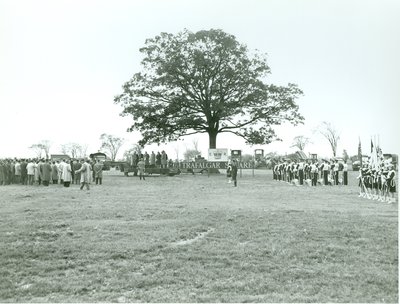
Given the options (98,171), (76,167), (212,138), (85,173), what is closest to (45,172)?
(76,167)

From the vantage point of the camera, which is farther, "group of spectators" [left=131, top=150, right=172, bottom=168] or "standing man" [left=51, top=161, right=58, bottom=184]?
"group of spectators" [left=131, top=150, right=172, bottom=168]

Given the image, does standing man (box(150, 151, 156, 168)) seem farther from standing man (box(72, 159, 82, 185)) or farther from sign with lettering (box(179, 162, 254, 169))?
standing man (box(72, 159, 82, 185))

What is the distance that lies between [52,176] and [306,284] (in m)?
23.4

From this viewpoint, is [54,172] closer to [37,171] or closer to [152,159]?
[37,171]

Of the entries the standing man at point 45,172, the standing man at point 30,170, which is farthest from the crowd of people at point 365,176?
the standing man at point 30,170

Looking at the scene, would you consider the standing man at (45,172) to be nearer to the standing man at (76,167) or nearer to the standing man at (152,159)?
the standing man at (76,167)

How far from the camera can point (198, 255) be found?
344 inches

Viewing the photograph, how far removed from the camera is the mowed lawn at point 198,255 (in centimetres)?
691

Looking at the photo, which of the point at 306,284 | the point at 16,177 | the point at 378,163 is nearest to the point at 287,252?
the point at 306,284

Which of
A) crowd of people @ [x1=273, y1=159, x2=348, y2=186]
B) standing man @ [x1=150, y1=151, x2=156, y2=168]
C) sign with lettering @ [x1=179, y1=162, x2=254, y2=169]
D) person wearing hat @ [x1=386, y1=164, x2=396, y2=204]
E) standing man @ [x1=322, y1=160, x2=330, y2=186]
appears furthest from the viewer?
standing man @ [x1=150, y1=151, x2=156, y2=168]

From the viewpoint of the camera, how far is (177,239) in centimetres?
1024

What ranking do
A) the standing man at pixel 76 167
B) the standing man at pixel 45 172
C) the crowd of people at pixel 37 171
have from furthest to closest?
the standing man at pixel 76 167
the crowd of people at pixel 37 171
the standing man at pixel 45 172

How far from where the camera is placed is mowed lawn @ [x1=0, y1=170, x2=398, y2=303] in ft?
22.7

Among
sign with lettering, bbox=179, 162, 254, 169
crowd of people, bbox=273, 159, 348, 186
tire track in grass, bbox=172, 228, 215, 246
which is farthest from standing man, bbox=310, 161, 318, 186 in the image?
tire track in grass, bbox=172, 228, 215, 246
